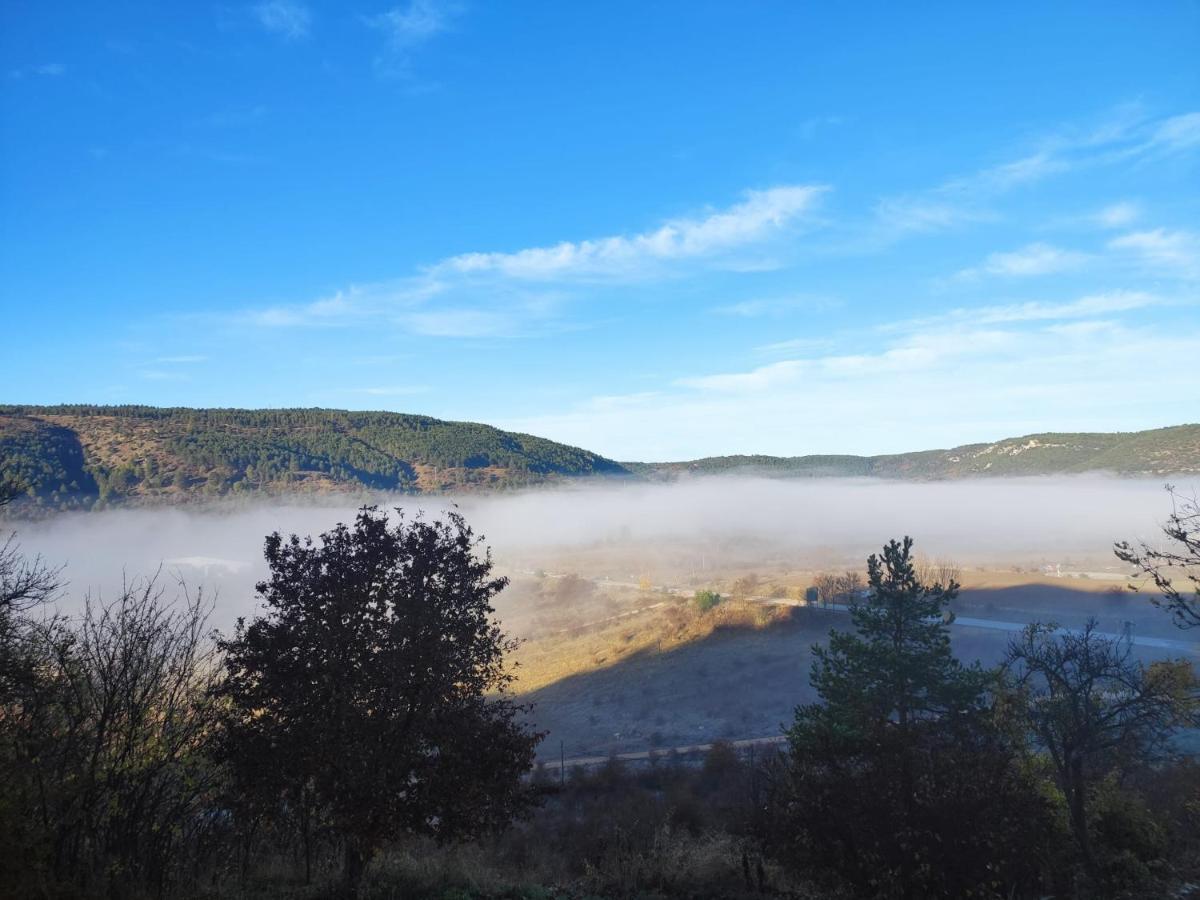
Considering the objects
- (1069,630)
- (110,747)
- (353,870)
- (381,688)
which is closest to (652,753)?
(353,870)

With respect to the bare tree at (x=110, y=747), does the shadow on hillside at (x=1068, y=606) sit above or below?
below

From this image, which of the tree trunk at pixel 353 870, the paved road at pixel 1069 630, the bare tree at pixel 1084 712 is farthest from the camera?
the paved road at pixel 1069 630

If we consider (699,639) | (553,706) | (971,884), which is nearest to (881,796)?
(971,884)

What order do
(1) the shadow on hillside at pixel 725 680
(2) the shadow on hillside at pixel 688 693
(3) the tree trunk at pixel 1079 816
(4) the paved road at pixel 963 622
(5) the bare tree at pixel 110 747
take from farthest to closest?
(4) the paved road at pixel 963 622
(1) the shadow on hillside at pixel 725 680
(2) the shadow on hillside at pixel 688 693
(3) the tree trunk at pixel 1079 816
(5) the bare tree at pixel 110 747

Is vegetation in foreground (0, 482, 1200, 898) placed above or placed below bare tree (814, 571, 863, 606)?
above

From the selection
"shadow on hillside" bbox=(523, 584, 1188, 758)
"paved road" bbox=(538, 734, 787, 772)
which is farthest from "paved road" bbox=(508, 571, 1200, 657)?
"paved road" bbox=(538, 734, 787, 772)

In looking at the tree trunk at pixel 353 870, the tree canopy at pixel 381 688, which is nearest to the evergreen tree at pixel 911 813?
the tree canopy at pixel 381 688

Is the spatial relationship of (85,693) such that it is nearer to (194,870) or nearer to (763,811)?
(194,870)

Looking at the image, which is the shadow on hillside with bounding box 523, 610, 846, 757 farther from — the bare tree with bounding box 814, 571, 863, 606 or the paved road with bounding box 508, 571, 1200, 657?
the paved road with bounding box 508, 571, 1200, 657

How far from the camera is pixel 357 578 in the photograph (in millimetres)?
14945

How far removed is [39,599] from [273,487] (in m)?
192

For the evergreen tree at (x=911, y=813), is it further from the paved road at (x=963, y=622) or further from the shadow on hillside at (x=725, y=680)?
the shadow on hillside at (x=725, y=680)

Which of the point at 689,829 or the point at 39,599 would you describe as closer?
the point at 39,599

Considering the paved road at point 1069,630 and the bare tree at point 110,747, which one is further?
the paved road at point 1069,630
